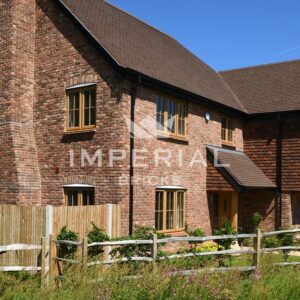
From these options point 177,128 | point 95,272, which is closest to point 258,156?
point 177,128

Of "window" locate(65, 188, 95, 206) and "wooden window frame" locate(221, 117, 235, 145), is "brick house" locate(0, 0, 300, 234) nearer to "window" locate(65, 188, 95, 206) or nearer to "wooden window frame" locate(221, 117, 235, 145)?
"window" locate(65, 188, 95, 206)

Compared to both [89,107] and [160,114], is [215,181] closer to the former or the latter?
[160,114]

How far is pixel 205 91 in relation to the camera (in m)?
18.0

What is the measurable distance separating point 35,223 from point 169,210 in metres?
5.61

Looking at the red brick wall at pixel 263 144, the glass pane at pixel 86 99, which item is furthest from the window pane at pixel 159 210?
the red brick wall at pixel 263 144

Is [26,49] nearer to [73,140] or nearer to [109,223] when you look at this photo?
[73,140]

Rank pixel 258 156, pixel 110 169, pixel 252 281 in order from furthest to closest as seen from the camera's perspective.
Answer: pixel 258 156
pixel 110 169
pixel 252 281

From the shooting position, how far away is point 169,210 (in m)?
15.6

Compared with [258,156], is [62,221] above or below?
below

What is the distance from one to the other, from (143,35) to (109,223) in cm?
907

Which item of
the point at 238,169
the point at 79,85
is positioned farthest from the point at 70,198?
the point at 238,169

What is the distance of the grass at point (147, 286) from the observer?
7.40 m

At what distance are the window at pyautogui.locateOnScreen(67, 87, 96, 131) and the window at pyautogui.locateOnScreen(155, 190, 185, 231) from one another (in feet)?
10.7

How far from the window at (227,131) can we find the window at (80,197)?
277 inches
